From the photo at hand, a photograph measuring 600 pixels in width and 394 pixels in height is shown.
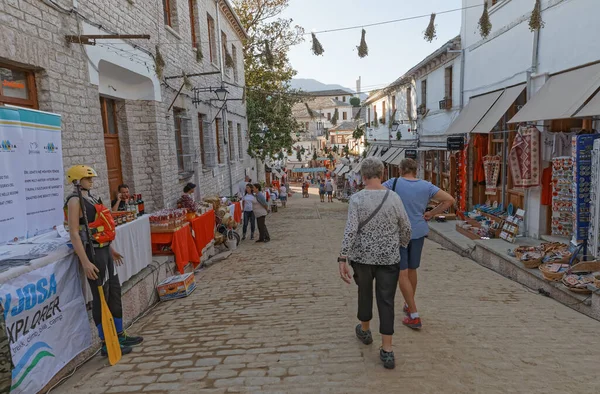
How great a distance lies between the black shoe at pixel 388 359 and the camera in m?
3.17

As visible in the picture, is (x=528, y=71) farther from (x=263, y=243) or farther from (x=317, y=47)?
(x=263, y=243)

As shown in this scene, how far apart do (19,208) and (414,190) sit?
4.03 metres

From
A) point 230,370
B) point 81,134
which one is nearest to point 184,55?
point 81,134

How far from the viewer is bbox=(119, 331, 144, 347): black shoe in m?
3.90

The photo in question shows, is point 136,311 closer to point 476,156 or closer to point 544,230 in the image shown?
point 544,230

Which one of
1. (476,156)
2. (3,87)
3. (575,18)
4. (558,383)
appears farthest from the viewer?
(476,156)

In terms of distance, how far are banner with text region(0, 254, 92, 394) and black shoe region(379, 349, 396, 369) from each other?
282 centimetres

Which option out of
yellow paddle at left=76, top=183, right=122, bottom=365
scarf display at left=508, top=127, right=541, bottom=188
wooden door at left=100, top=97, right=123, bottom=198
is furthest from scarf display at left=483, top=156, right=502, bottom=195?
yellow paddle at left=76, top=183, right=122, bottom=365

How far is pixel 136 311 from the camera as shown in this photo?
4945 millimetres

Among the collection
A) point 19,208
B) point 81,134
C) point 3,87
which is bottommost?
point 19,208

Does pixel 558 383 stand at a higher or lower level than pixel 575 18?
lower

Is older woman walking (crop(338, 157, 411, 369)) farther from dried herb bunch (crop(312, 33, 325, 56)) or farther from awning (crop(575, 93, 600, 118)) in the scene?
dried herb bunch (crop(312, 33, 325, 56))

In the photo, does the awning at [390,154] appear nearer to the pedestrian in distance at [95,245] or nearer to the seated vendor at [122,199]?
the seated vendor at [122,199]

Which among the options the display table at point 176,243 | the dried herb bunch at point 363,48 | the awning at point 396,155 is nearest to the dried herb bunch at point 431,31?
the dried herb bunch at point 363,48
